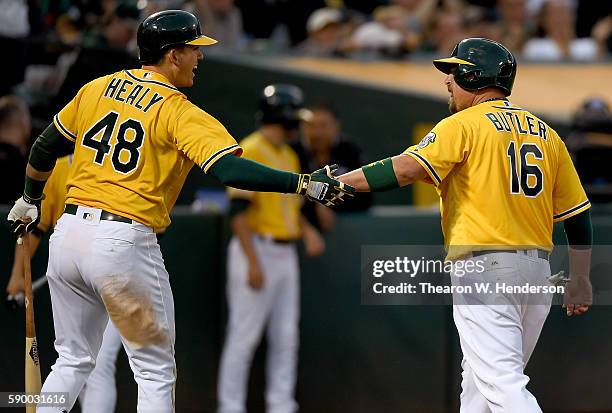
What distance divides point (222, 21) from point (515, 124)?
5.96 metres

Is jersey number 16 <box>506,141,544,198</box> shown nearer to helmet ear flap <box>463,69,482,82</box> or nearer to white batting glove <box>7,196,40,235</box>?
helmet ear flap <box>463,69,482,82</box>

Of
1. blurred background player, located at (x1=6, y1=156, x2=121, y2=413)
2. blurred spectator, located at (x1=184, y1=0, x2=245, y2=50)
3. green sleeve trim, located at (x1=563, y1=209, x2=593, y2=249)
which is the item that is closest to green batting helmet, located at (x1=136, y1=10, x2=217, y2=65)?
blurred background player, located at (x1=6, y1=156, x2=121, y2=413)

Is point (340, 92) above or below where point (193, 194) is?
above

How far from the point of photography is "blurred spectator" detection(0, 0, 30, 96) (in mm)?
8469

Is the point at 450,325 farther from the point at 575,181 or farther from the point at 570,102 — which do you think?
the point at 570,102

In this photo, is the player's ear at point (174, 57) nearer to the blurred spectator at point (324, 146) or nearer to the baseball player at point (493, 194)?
the baseball player at point (493, 194)

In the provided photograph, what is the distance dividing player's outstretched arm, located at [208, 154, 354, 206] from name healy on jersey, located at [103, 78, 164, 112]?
0.43 metres

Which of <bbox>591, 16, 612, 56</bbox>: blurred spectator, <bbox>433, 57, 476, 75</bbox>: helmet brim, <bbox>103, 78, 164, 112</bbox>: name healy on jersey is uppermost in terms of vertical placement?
<bbox>591, 16, 612, 56</bbox>: blurred spectator

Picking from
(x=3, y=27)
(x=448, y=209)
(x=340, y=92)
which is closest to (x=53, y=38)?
(x=3, y=27)

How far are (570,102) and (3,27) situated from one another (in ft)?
17.5

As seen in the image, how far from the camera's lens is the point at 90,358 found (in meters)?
5.29

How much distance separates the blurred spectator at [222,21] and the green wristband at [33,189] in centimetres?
490

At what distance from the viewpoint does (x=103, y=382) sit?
21.1 ft

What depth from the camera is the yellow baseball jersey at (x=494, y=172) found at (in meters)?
5.10
